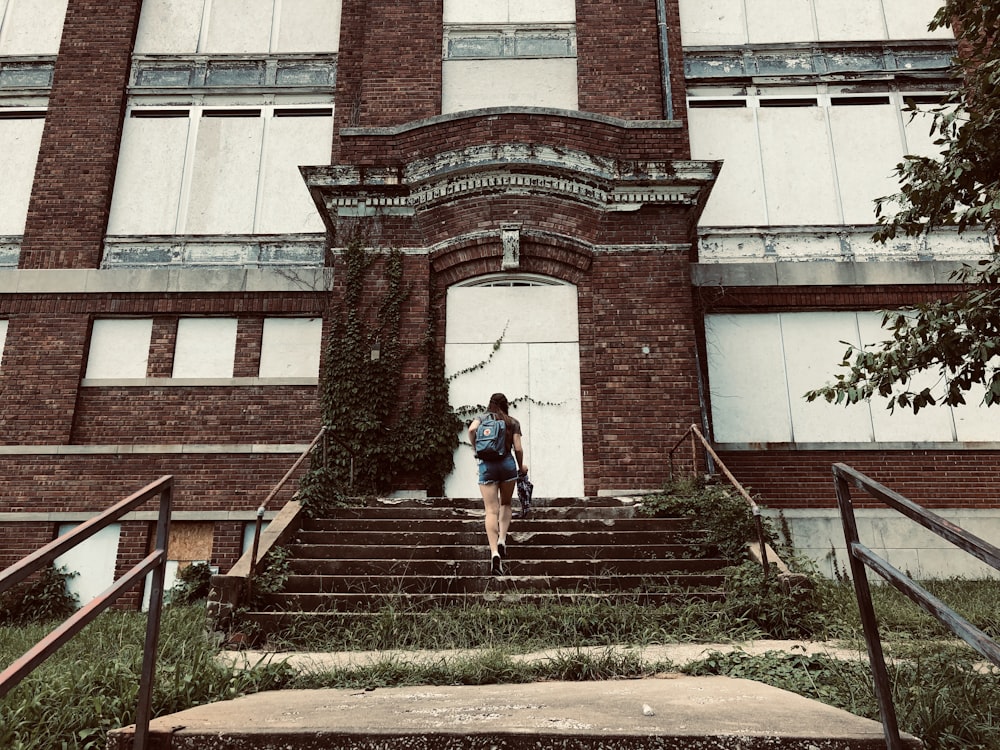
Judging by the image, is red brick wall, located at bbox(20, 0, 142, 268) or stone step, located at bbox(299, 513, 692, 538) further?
red brick wall, located at bbox(20, 0, 142, 268)

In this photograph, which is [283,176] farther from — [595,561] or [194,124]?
[595,561]

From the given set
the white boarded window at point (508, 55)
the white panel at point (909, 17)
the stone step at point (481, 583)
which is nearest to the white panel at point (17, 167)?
the white boarded window at point (508, 55)

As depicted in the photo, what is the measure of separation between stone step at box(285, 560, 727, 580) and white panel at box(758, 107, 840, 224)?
755cm

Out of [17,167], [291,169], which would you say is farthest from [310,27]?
[17,167]

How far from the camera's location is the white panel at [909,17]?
43.1 feet

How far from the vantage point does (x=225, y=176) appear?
12.8 metres

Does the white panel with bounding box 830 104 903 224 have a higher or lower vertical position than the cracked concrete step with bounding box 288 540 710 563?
higher

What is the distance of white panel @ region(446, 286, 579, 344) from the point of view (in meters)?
10.7

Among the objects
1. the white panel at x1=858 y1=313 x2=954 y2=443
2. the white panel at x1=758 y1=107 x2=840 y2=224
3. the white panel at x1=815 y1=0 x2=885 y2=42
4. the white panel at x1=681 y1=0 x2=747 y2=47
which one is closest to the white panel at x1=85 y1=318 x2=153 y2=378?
the white panel at x1=758 y1=107 x2=840 y2=224

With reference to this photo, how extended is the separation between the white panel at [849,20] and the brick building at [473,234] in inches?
2.7

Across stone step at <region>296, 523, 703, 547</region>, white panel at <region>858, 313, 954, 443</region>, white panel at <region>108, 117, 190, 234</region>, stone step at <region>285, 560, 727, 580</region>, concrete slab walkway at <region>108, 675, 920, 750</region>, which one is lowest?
concrete slab walkway at <region>108, 675, 920, 750</region>

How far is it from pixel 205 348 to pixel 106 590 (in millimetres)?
10020

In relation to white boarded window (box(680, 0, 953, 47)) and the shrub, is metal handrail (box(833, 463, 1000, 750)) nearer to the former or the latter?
the shrub

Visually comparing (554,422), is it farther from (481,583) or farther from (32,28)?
(32,28)
